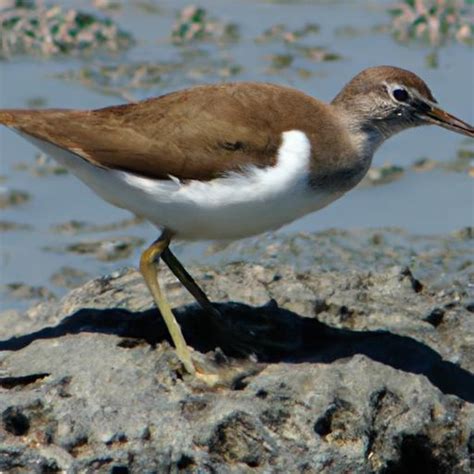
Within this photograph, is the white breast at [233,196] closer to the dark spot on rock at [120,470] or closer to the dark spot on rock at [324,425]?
the dark spot on rock at [324,425]

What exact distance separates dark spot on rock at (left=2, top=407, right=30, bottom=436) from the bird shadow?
0.76 meters

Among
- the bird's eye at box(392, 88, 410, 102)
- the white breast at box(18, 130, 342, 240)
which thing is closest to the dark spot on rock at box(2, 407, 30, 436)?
the white breast at box(18, 130, 342, 240)

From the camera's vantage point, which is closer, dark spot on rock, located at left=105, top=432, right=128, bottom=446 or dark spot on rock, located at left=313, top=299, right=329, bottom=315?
dark spot on rock, located at left=105, top=432, right=128, bottom=446

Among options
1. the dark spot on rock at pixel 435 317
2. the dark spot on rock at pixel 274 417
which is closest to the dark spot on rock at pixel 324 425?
the dark spot on rock at pixel 274 417

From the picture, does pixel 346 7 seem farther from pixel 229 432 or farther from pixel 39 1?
pixel 229 432

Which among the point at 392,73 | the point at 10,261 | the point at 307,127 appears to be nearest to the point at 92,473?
the point at 307,127

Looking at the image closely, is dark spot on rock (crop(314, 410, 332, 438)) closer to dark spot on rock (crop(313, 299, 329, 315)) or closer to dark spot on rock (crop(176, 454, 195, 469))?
dark spot on rock (crop(176, 454, 195, 469))

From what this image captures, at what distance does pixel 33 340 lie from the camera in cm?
665

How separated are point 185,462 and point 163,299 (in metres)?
1.05

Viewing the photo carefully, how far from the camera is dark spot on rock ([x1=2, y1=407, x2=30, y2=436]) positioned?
5785mm

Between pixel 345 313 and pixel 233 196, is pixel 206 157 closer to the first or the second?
pixel 233 196

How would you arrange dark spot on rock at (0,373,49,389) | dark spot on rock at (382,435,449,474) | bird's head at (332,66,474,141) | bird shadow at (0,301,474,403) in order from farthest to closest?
1. bird's head at (332,66,474,141)
2. bird shadow at (0,301,474,403)
3. dark spot on rock at (0,373,49,389)
4. dark spot on rock at (382,435,449,474)

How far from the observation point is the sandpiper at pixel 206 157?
6383 millimetres

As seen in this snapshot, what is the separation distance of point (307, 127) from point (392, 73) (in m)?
0.68
